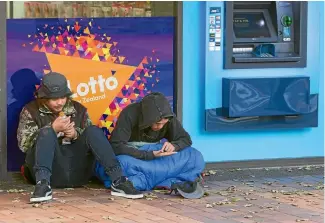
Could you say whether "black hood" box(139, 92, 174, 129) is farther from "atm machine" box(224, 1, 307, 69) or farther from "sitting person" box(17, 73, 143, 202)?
"atm machine" box(224, 1, 307, 69)

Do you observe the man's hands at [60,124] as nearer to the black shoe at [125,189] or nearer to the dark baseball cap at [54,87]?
the dark baseball cap at [54,87]

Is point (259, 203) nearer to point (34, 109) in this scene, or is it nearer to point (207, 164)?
point (207, 164)

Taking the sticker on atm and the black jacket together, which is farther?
the sticker on atm

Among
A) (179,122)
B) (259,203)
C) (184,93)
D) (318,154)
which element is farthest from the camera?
(318,154)

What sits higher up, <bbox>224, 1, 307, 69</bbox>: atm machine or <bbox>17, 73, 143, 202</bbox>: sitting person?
<bbox>224, 1, 307, 69</bbox>: atm machine

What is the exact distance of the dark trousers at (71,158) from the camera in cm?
730

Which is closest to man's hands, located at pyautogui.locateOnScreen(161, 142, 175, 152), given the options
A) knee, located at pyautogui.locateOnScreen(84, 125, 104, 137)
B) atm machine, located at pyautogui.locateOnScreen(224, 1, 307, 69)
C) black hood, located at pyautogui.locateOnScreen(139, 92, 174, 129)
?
black hood, located at pyautogui.locateOnScreen(139, 92, 174, 129)

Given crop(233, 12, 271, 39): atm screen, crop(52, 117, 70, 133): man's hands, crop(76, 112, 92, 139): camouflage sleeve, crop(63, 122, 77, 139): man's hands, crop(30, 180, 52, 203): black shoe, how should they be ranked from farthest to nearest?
crop(233, 12, 271, 39): atm screen < crop(76, 112, 92, 139): camouflage sleeve < crop(63, 122, 77, 139): man's hands < crop(52, 117, 70, 133): man's hands < crop(30, 180, 52, 203): black shoe

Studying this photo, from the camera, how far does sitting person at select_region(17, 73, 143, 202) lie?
731cm

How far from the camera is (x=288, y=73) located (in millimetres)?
8898

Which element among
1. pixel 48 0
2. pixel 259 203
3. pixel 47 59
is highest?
pixel 48 0

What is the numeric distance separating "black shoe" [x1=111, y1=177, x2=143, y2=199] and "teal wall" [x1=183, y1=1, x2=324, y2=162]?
1.30 meters

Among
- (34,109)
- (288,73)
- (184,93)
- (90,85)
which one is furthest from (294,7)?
(34,109)

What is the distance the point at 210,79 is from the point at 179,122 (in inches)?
31.9
